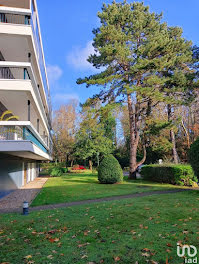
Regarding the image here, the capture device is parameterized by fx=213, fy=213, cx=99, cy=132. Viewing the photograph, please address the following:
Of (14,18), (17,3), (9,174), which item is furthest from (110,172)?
(17,3)

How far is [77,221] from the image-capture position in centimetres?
611

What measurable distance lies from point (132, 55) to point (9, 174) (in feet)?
44.5

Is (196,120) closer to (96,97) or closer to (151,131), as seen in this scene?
(151,131)

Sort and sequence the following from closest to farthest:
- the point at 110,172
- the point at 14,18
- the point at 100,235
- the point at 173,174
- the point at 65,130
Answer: the point at 100,235, the point at 14,18, the point at 173,174, the point at 110,172, the point at 65,130

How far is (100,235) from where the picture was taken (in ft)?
15.8

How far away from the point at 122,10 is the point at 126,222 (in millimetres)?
18779

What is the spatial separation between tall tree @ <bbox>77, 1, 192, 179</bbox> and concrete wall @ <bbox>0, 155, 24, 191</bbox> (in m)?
8.65

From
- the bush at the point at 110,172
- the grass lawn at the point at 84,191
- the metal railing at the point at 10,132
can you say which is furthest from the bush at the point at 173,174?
the metal railing at the point at 10,132

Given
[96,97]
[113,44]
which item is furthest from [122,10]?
[96,97]

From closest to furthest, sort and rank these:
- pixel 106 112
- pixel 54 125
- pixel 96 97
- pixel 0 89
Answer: pixel 0 89
pixel 106 112
pixel 96 97
pixel 54 125

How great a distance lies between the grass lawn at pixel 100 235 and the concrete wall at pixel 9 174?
5607 millimetres

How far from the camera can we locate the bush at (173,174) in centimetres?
1477

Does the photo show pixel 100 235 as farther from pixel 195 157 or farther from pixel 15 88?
pixel 15 88

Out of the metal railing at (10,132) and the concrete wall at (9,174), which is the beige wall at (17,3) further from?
the concrete wall at (9,174)
